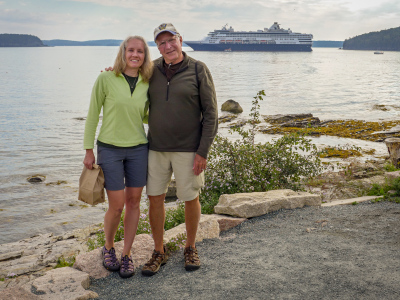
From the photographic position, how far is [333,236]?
168 inches

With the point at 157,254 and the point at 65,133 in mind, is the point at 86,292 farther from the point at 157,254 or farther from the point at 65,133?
the point at 65,133

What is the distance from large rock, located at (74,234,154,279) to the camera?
3.68 metres

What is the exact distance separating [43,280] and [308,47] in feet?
408

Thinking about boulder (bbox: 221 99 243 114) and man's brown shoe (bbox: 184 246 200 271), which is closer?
man's brown shoe (bbox: 184 246 200 271)

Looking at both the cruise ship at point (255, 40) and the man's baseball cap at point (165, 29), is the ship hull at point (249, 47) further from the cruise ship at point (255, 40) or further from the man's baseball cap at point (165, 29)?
the man's baseball cap at point (165, 29)

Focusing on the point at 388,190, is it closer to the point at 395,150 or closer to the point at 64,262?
the point at 395,150

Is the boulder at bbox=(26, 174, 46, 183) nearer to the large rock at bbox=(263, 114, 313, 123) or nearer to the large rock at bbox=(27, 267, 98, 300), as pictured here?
the large rock at bbox=(27, 267, 98, 300)

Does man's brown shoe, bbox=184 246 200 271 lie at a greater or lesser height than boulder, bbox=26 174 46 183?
greater

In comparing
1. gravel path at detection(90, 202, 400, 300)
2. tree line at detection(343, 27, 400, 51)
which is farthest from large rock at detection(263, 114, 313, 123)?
tree line at detection(343, 27, 400, 51)

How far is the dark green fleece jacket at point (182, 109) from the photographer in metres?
3.32

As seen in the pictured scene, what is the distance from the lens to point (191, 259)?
370cm

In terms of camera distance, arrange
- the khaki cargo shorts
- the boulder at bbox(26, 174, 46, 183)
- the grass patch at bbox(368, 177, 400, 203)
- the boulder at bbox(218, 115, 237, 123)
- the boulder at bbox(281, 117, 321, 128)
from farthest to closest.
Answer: the boulder at bbox(218, 115, 237, 123) → the boulder at bbox(281, 117, 321, 128) → the boulder at bbox(26, 174, 46, 183) → the grass patch at bbox(368, 177, 400, 203) → the khaki cargo shorts

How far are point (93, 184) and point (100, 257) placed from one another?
2.95ft

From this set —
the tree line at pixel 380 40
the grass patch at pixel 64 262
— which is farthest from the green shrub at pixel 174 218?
the tree line at pixel 380 40
